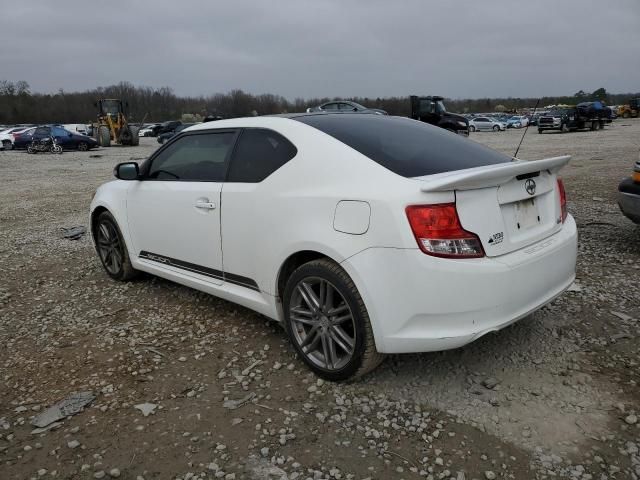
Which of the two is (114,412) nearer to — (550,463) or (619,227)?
(550,463)

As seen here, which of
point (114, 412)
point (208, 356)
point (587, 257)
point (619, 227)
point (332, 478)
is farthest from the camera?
point (619, 227)

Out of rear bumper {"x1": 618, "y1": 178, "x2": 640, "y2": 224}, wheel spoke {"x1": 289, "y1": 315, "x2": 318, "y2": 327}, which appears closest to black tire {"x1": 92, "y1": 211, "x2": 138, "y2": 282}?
wheel spoke {"x1": 289, "y1": 315, "x2": 318, "y2": 327}

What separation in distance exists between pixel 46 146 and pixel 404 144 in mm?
28745

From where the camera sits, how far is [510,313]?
2574 millimetres

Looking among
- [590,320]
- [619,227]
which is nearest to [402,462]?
[590,320]

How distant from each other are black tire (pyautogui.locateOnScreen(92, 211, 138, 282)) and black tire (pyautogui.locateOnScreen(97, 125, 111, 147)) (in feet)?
89.0

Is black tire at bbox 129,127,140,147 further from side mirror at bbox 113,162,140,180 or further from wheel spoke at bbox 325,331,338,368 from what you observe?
wheel spoke at bbox 325,331,338,368

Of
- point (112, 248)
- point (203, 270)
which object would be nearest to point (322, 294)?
point (203, 270)

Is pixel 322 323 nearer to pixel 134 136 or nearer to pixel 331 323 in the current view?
pixel 331 323

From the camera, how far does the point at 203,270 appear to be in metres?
3.68

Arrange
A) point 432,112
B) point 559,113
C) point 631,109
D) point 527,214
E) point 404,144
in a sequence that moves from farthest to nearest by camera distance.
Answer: point 631,109 → point 559,113 → point 432,112 → point 404,144 → point 527,214

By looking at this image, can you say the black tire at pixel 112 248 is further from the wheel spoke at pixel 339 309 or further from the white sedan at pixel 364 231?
the wheel spoke at pixel 339 309

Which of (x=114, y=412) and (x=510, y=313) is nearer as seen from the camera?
(x=510, y=313)

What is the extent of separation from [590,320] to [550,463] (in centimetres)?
168
